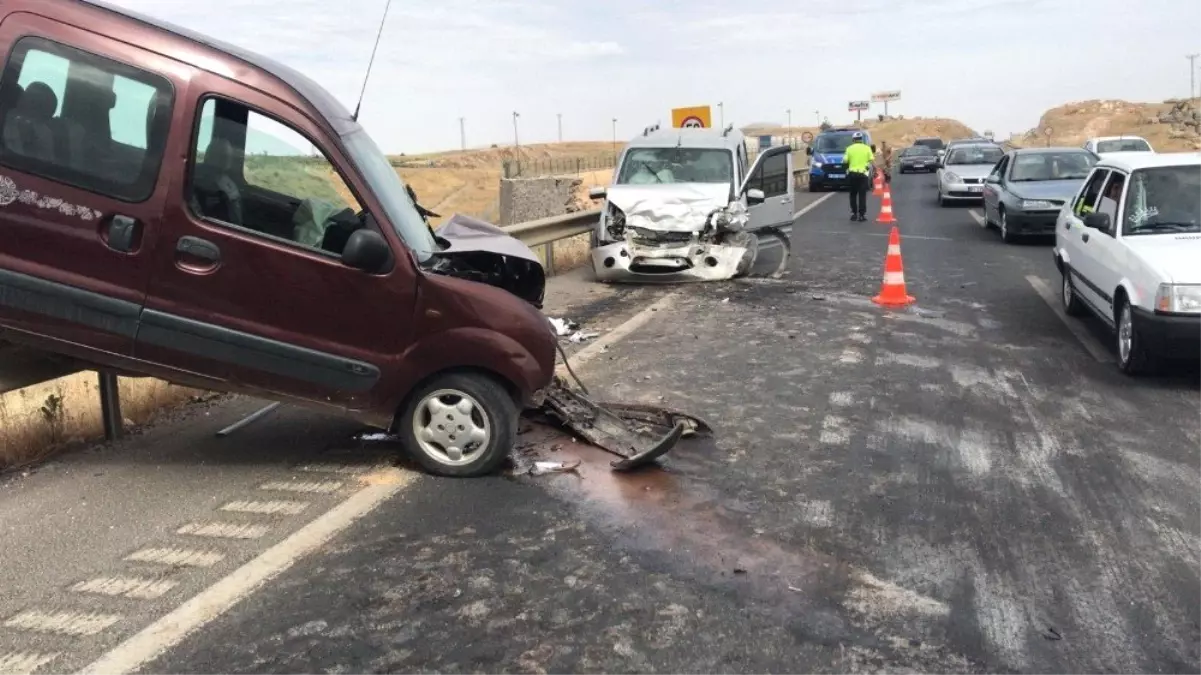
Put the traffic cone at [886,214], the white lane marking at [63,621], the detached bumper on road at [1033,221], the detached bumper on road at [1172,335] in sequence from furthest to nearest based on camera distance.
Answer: the traffic cone at [886,214]
the detached bumper on road at [1033,221]
the detached bumper on road at [1172,335]
the white lane marking at [63,621]

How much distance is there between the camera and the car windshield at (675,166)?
13784mm

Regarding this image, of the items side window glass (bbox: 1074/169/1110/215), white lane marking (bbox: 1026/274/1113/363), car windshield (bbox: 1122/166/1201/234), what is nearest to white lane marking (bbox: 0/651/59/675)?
white lane marking (bbox: 1026/274/1113/363)

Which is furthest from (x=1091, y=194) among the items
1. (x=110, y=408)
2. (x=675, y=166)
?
(x=110, y=408)

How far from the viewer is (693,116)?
82.8ft

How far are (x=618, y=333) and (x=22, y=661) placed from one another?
6.67 metres

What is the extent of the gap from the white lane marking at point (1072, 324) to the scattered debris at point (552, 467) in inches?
197

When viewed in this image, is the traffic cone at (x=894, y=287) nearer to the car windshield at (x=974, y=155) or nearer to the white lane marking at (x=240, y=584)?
the white lane marking at (x=240, y=584)

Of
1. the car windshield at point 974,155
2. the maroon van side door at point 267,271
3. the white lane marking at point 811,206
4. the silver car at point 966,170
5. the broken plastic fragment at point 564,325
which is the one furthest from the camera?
the car windshield at point 974,155

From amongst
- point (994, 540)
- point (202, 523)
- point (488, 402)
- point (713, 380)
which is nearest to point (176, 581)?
point (202, 523)

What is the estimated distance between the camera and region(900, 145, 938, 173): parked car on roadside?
45.5 metres

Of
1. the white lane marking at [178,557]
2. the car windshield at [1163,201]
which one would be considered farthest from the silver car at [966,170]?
the white lane marking at [178,557]

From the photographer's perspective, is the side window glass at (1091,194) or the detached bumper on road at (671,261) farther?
the detached bumper on road at (671,261)

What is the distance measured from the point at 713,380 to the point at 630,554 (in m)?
3.44

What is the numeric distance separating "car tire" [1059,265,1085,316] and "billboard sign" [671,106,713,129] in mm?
14731
